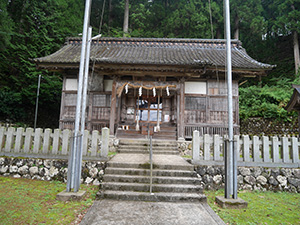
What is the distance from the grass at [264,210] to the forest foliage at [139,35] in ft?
26.4

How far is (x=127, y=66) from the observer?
29.5ft

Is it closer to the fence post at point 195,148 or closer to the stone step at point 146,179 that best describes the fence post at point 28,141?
the stone step at point 146,179

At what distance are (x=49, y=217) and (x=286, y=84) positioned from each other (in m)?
18.6

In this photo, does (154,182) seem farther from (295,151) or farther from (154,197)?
(295,151)

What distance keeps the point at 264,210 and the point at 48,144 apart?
21.2ft

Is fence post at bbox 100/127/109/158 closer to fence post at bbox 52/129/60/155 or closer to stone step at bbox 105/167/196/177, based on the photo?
stone step at bbox 105/167/196/177

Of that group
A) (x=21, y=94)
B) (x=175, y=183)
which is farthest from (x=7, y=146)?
(x=21, y=94)

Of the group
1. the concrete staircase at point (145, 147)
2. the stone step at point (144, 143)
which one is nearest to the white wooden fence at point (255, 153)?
the concrete staircase at point (145, 147)

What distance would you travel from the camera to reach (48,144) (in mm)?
5672

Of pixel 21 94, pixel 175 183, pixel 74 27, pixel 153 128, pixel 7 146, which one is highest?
pixel 74 27

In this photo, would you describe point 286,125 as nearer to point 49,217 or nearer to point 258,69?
point 258,69

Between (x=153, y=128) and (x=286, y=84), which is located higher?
(x=286, y=84)

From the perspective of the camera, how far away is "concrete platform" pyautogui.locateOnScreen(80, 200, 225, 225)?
128 inches

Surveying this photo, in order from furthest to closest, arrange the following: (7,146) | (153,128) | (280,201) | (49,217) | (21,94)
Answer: (21,94), (153,128), (7,146), (280,201), (49,217)
